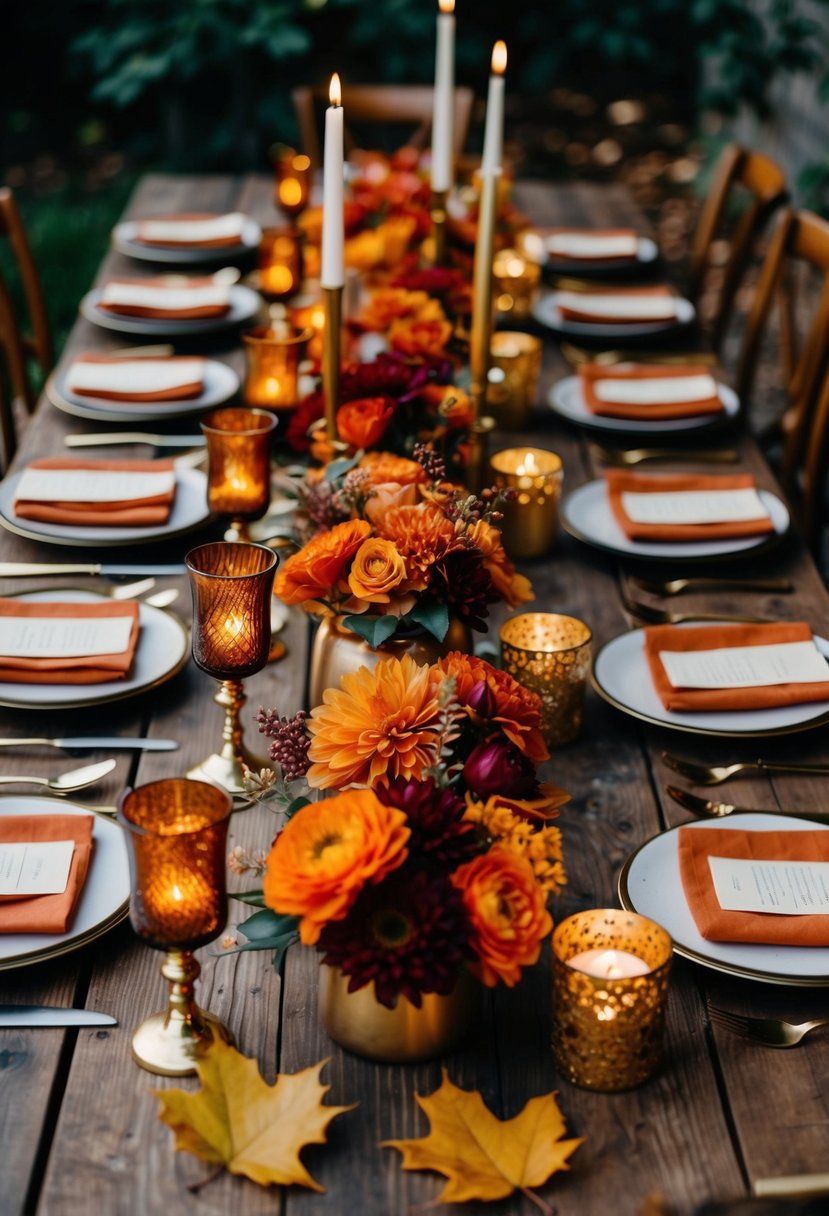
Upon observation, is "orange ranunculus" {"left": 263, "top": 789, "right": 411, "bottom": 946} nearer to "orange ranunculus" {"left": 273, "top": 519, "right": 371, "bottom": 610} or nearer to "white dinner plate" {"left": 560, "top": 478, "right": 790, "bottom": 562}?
"orange ranunculus" {"left": 273, "top": 519, "right": 371, "bottom": 610}

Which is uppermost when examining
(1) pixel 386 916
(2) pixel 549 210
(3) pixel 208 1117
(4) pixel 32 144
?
(1) pixel 386 916

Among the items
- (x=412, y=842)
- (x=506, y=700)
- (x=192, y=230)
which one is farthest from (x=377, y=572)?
(x=192, y=230)

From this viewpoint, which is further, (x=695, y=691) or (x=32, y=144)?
(x=32, y=144)

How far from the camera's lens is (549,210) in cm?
320

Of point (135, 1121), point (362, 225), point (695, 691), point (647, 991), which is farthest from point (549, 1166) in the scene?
point (362, 225)

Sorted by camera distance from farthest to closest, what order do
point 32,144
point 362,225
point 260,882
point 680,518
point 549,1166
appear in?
1. point 32,144
2. point 362,225
3. point 680,518
4. point 260,882
5. point 549,1166

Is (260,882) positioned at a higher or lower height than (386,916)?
lower

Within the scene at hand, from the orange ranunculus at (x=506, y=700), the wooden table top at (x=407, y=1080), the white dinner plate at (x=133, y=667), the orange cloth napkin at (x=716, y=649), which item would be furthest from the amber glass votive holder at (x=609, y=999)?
the white dinner plate at (x=133, y=667)

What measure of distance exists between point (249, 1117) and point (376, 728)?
0.28 m

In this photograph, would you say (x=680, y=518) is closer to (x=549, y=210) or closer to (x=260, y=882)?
(x=260, y=882)

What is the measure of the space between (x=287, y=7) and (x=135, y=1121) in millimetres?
4704

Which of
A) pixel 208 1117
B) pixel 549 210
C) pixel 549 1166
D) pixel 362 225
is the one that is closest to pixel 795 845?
pixel 549 1166

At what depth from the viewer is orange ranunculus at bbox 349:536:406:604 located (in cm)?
114

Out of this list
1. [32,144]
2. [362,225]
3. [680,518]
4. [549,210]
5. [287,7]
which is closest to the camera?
[680,518]
